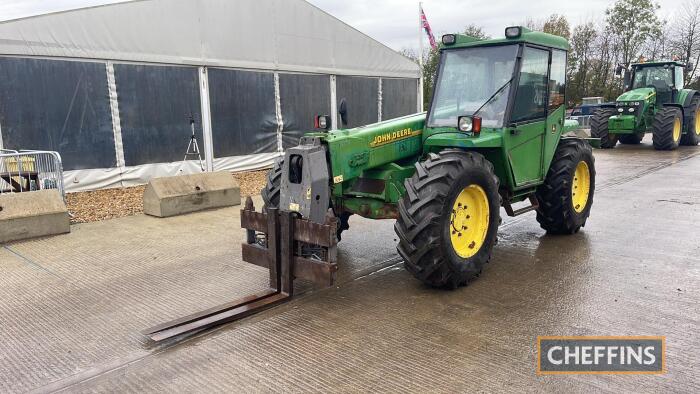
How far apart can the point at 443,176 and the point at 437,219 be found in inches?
15.1

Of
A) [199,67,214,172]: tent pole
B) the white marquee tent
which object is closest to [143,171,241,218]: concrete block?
the white marquee tent

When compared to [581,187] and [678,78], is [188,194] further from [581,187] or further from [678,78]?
[678,78]

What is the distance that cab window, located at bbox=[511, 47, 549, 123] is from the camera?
5410mm

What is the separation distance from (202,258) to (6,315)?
2.01 m

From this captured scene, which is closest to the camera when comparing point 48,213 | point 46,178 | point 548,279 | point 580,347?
point 580,347

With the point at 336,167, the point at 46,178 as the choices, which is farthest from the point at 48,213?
the point at 336,167

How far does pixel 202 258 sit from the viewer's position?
19.7ft

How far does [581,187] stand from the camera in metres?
6.84

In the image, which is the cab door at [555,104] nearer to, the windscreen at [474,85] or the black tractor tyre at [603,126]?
the windscreen at [474,85]

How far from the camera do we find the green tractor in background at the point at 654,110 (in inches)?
612

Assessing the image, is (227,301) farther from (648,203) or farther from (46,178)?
(648,203)

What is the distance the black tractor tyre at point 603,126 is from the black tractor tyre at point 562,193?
36.3 feet

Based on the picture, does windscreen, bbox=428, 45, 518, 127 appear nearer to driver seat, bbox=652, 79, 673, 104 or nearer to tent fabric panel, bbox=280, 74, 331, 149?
tent fabric panel, bbox=280, 74, 331, 149

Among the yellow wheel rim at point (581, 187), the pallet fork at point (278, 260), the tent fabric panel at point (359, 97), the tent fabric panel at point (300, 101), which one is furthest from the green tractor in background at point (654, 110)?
the pallet fork at point (278, 260)
